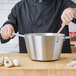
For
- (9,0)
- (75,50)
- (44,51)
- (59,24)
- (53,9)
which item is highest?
(9,0)

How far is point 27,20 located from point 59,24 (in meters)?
0.23

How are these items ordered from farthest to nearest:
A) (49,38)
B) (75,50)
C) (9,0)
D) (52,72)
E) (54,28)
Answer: (9,0), (75,50), (54,28), (49,38), (52,72)

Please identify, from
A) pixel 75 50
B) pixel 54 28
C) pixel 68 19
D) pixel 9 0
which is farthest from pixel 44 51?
pixel 9 0

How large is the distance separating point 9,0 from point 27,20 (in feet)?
4.35

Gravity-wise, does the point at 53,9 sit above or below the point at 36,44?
above

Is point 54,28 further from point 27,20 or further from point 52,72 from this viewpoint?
point 52,72

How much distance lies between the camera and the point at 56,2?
4.84 ft

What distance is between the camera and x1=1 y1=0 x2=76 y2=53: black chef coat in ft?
4.74

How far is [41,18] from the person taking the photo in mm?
1464

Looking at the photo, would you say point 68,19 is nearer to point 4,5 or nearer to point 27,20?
point 27,20

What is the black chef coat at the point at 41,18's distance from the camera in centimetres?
144

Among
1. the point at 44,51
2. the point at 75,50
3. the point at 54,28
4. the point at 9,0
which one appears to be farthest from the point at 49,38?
the point at 9,0

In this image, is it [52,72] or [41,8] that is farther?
[41,8]

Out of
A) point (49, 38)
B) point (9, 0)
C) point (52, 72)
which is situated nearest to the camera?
point (52, 72)
